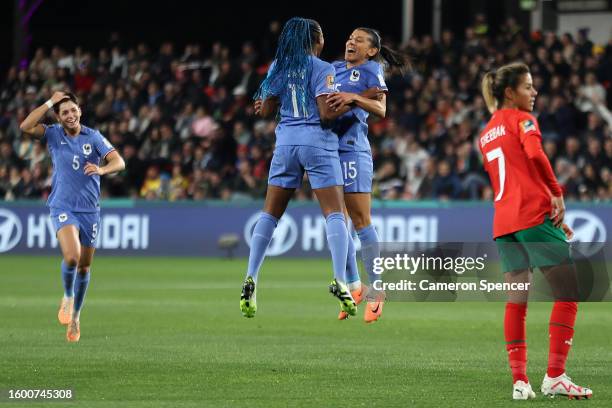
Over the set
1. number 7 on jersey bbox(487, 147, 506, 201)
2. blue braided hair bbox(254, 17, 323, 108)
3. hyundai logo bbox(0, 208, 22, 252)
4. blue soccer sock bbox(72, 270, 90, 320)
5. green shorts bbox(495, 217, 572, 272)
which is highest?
blue braided hair bbox(254, 17, 323, 108)

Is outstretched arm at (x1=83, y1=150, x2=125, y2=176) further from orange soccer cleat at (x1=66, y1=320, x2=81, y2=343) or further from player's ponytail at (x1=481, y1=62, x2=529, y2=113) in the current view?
player's ponytail at (x1=481, y1=62, x2=529, y2=113)

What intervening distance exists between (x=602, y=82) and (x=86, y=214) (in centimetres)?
1611

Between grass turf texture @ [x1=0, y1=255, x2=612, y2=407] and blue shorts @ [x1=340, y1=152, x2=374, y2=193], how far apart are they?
55.7 inches

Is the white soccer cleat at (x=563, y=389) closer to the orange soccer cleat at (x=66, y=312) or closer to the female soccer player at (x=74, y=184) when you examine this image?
the female soccer player at (x=74, y=184)

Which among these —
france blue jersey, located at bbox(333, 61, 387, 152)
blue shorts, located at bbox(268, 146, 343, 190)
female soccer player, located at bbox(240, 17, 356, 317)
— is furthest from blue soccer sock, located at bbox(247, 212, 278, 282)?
france blue jersey, located at bbox(333, 61, 387, 152)

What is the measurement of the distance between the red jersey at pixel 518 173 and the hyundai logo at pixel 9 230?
19.0 meters

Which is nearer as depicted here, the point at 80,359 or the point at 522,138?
the point at 522,138

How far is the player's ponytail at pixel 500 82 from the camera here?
8.18 metres

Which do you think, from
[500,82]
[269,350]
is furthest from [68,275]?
[500,82]

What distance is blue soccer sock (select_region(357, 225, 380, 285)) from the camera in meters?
11.2

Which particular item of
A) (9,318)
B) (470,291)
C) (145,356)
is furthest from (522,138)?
(9,318)

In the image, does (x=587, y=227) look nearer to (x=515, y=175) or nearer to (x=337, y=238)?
(x=337, y=238)

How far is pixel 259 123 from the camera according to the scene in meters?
28.0

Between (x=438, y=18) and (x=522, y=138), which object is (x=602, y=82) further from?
(x=522, y=138)
